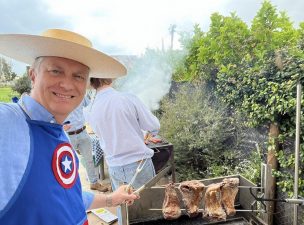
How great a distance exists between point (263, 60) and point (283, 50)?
336 mm

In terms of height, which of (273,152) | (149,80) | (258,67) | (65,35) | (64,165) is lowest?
(273,152)

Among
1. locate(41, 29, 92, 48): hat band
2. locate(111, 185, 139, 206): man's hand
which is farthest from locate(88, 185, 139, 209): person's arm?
locate(41, 29, 92, 48): hat band

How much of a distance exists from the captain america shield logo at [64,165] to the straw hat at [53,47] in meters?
0.58

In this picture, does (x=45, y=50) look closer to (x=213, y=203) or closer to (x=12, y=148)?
(x=12, y=148)

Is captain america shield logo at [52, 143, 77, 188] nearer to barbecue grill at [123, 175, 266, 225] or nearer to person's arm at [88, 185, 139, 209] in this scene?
person's arm at [88, 185, 139, 209]

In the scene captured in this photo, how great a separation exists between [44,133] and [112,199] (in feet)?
3.60

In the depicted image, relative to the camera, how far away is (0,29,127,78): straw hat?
5.15ft

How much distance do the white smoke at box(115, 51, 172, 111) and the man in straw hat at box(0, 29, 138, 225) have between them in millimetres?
4805

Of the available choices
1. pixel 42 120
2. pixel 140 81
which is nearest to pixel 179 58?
pixel 140 81

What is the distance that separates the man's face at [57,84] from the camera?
161 cm

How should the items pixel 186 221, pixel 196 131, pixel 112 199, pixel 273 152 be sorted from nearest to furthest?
pixel 112 199
pixel 186 221
pixel 273 152
pixel 196 131

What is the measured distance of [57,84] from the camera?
5.35ft

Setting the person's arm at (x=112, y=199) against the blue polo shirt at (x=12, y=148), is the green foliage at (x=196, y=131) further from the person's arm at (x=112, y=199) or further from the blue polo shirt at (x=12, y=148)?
the blue polo shirt at (x=12, y=148)

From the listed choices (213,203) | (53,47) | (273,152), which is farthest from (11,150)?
(273,152)
